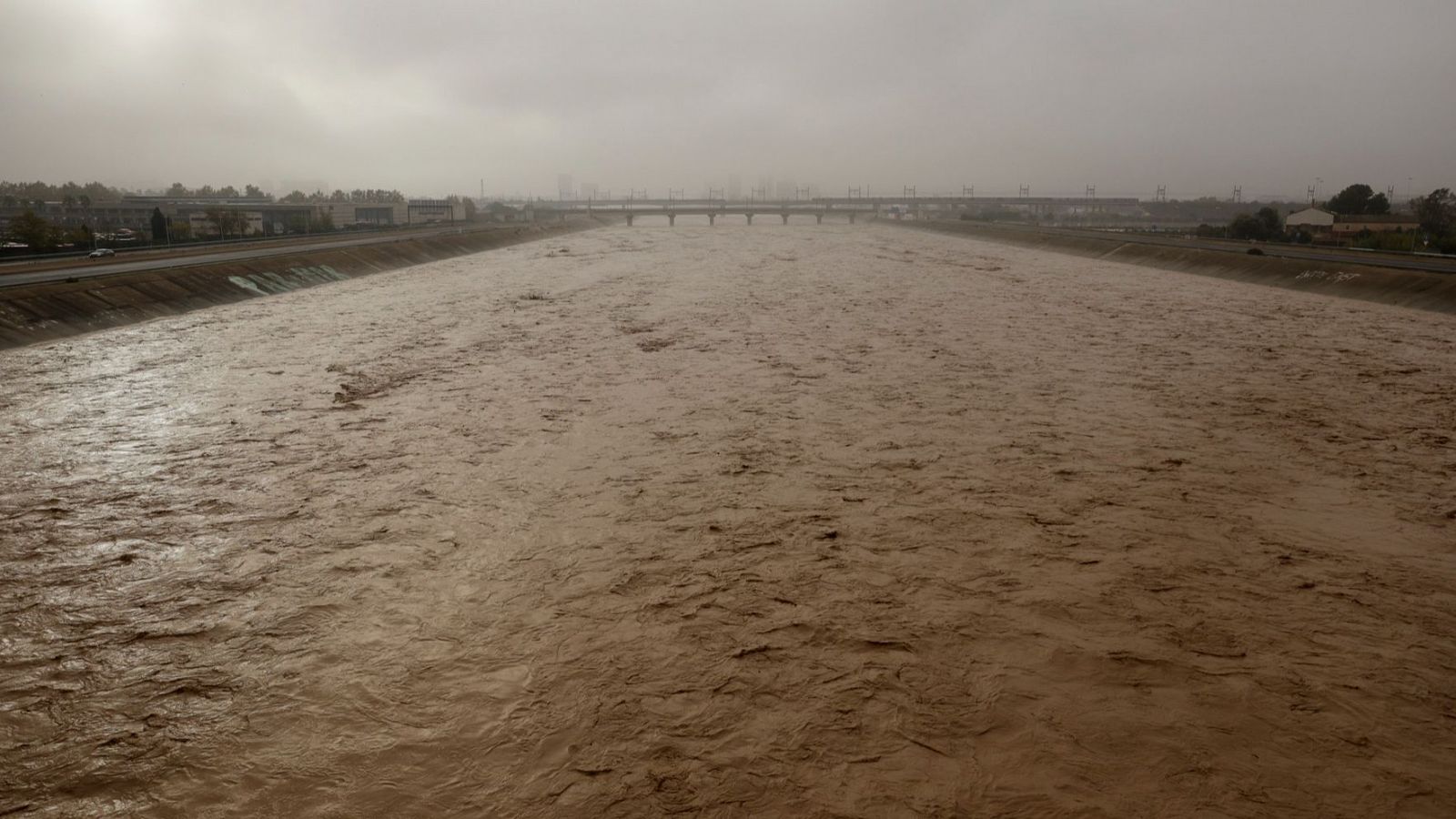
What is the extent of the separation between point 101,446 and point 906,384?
41.5 ft

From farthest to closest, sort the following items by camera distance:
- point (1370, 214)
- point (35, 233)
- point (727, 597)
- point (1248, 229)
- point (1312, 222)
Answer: point (1370, 214)
point (1312, 222)
point (1248, 229)
point (35, 233)
point (727, 597)

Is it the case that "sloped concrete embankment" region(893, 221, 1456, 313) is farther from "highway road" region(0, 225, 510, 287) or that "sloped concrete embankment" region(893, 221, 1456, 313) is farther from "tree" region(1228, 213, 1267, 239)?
"highway road" region(0, 225, 510, 287)

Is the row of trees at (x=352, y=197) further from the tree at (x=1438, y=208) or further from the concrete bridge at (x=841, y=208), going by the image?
Result: the tree at (x=1438, y=208)

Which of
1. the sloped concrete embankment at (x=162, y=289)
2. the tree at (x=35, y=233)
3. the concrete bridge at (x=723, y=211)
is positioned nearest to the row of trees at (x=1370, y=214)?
the sloped concrete embankment at (x=162, y=289)

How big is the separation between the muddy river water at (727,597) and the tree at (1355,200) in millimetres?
68059

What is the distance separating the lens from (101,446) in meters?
11.4

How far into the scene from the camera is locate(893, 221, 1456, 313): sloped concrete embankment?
93.4 feet

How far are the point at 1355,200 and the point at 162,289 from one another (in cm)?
8405

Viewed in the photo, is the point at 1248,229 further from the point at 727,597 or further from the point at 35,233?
the point at 35,233

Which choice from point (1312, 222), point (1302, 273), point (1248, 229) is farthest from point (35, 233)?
point (1312, 222)

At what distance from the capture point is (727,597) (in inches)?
263

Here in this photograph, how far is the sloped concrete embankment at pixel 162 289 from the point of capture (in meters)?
21.2

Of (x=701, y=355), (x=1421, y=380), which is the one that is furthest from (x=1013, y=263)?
(x=701, y=355)

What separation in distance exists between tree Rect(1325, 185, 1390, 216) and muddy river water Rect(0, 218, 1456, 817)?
68059mm
